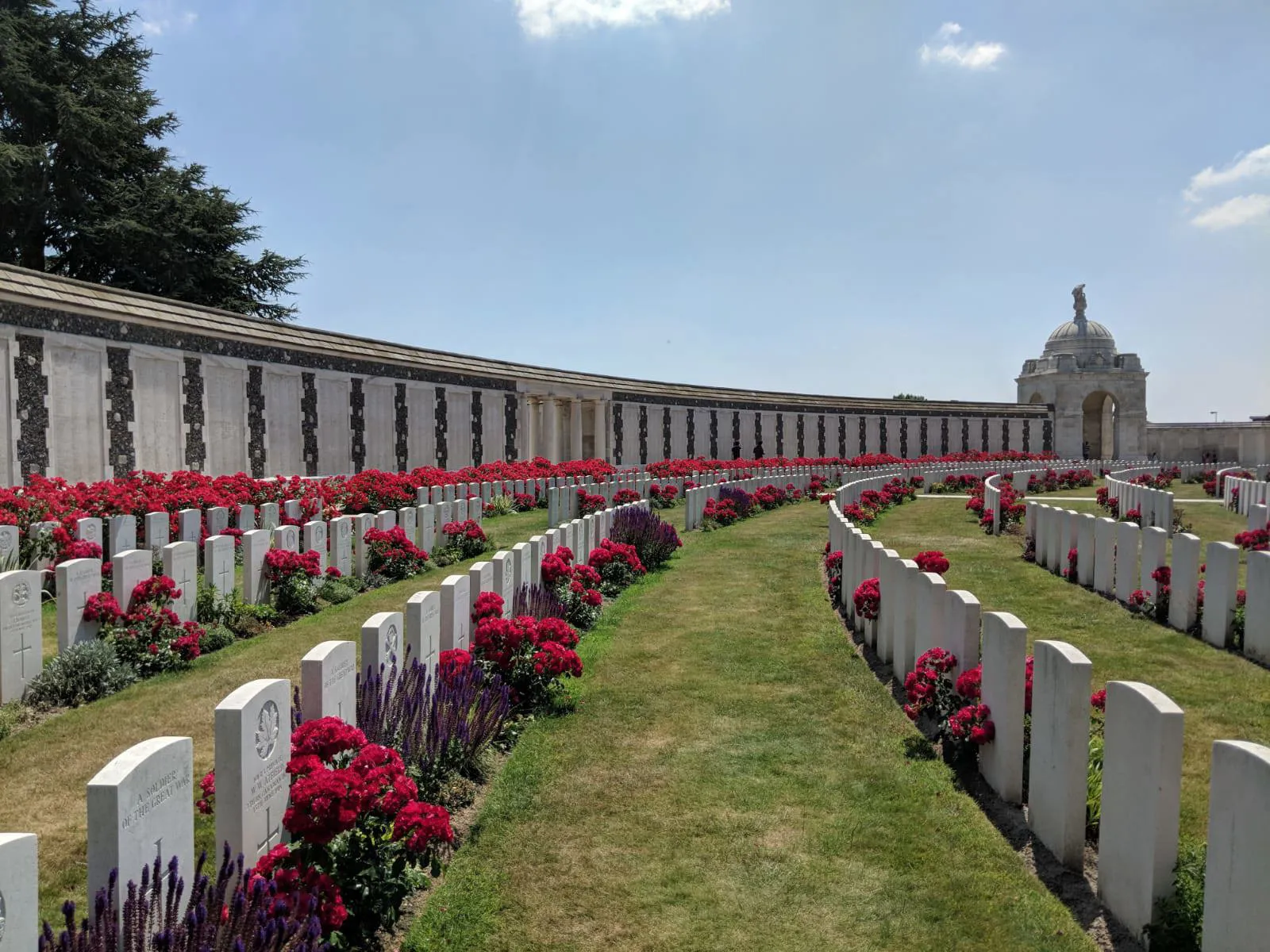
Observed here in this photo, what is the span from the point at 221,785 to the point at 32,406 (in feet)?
44.9

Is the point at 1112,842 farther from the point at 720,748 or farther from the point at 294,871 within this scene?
the point at 294,871

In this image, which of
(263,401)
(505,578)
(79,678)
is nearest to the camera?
(79,678)

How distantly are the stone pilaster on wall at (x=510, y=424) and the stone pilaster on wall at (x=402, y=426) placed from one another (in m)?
4.99

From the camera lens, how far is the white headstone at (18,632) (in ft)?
20.3

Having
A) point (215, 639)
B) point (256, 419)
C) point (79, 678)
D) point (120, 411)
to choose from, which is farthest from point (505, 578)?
point (256, 419)

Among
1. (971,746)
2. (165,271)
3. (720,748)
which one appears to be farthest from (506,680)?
(165,271)

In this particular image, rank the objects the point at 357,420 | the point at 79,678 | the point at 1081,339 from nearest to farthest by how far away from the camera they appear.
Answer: the point at 79,678 → the point at 357,420 → the point at 1081,339

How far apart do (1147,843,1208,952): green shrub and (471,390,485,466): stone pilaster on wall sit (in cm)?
2566

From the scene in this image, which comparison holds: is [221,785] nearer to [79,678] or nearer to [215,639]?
[79,678]

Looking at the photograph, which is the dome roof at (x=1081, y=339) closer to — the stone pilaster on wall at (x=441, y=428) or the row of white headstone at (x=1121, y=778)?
the stone pilaster on wall at (x=441, y=428)

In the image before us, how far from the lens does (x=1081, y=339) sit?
56.7 meters

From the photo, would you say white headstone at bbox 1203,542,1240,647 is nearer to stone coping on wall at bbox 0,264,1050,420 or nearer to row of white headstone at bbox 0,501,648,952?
row of white headstone at bbox 0,501,648,952

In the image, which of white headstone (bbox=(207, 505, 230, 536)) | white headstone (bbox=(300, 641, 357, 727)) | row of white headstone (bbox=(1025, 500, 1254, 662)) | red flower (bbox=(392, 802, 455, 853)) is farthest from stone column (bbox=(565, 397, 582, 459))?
red flower (bbox=(392, 802, 455, 853))

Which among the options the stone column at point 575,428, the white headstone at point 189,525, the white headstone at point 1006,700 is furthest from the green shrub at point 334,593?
the stone column at point 575,428
